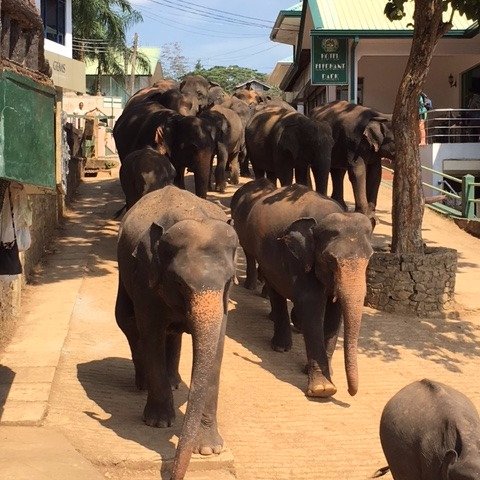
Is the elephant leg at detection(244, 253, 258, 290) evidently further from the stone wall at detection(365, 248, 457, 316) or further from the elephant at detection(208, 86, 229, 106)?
the elephant at detection(208, 86, 229, 106)

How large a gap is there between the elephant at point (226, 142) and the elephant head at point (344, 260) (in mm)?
8014

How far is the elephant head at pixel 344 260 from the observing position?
26.8 feet

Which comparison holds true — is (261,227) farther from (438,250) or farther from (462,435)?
(462,435)

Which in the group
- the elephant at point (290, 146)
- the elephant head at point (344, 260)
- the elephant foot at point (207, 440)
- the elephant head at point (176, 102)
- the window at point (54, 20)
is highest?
the window at point (54, 20)

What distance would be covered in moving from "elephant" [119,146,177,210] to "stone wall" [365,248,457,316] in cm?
305

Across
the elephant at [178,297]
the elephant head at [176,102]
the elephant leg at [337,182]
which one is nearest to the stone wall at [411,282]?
the elephant leg at [337,182]

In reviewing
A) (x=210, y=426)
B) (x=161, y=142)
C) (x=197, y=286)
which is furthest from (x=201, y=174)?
(x=197, y=286)

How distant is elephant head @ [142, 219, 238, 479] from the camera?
6.13m

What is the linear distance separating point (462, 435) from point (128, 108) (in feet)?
43.5

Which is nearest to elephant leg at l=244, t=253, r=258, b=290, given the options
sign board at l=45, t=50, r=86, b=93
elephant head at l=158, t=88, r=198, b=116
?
elephant head at l=158, t=88, r=198, b=116

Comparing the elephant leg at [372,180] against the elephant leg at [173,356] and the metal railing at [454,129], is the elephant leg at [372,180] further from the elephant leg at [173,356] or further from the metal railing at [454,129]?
the elephant leg at [173,356]

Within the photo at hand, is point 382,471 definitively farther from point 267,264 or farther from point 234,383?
point 267,264

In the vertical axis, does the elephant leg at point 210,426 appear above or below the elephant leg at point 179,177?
below

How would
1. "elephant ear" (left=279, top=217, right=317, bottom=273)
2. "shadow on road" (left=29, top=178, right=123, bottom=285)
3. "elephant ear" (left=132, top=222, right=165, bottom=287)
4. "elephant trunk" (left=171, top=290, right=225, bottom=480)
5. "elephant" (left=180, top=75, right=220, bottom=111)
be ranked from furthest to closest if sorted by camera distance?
"elephant" (left=180, top=75, right=220, bottom=111)
"shadow on road" (left=29, top=178, right=123, bottom=285)
"elephant ear" (left=279, top=217, right=317, bottom=273)
"elephant ear" (left=132, top=222, right=165, bottom=287)
"elephant trunk" (left=171, top=290, right=225, bottom=480)
